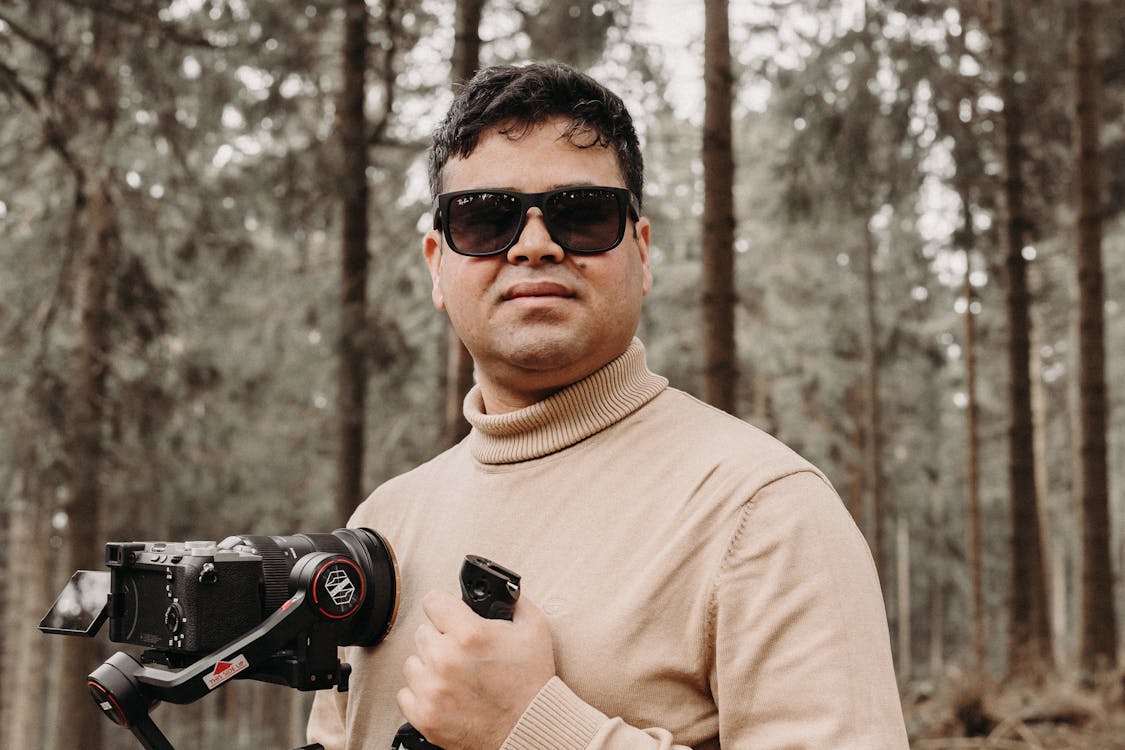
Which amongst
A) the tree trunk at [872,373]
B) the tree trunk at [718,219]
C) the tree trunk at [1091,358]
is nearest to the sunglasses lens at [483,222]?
the tree trunk at [718,219]

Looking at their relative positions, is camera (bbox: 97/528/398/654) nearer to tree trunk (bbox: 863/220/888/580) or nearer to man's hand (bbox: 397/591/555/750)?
man's hand (bbox: 397/591/555/750)

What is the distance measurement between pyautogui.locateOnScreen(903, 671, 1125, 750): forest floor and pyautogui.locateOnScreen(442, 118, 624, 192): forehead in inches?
239

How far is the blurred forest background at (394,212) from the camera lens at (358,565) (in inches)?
173

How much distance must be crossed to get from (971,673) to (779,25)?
5.48 meters

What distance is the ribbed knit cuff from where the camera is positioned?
1.71 m

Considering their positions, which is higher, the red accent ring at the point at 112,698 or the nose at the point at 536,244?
the nose at the point at 536,244

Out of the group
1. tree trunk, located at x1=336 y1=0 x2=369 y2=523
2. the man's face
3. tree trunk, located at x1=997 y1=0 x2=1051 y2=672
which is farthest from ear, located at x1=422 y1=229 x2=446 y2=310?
tree trunk, located at x1=997 y1=0 x2=1051 y2=672

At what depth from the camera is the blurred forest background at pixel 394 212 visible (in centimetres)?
824

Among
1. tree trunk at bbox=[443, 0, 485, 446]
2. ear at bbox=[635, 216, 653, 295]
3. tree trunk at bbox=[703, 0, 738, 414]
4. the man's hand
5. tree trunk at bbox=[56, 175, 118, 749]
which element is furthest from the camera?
tree trunk at bbox=[56, 175, 118, 749]

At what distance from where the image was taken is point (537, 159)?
6.90 feet

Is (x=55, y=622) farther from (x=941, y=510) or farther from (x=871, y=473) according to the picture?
(x=941, y=510)

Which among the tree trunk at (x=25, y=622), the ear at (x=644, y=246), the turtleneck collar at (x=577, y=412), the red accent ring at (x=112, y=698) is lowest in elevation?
the tree trunk at (x=25, y=622)

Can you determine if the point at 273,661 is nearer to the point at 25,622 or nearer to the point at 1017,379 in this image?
the point at 1017,379

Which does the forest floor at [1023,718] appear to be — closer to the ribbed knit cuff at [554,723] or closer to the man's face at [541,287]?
the man's face at [541,287]
